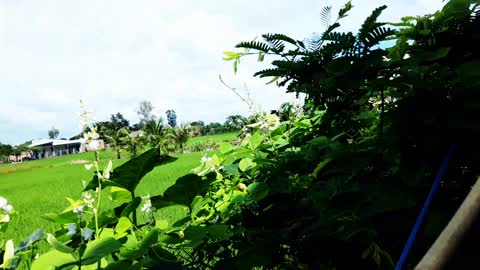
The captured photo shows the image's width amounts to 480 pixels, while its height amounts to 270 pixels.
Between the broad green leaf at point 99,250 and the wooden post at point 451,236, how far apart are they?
885 mm

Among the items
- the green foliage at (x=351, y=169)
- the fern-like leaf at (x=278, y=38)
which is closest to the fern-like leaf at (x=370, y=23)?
the green foliage at (x=351, y=169)

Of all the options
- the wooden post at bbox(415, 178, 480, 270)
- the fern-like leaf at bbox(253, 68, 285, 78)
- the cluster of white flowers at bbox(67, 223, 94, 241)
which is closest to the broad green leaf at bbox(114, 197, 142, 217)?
the cluster of white flowers at bbox(67, 223, 94, 241)

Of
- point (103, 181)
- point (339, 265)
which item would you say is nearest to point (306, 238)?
point (339, 265)

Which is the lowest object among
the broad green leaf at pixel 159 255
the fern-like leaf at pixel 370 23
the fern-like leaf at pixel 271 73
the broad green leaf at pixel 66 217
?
the broad green leaf at pixel 159 255

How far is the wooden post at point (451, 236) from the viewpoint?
321mm

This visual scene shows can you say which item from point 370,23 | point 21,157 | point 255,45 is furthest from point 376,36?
point 21,157

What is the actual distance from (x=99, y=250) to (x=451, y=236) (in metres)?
0.93

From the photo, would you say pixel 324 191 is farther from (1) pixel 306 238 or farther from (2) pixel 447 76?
(2) pixel 447 76

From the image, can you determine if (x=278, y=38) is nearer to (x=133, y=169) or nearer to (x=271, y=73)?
(x=271, y=73)

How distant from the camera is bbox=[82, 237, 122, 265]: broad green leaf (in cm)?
103

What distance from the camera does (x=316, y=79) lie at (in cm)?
106

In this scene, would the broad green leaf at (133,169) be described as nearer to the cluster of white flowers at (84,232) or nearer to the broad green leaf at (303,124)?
the cluster of white flowers at (84,232)

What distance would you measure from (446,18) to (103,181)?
1127 millimetres

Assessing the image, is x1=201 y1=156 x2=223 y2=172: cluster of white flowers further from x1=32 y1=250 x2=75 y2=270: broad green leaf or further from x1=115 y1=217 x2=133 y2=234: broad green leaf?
x1=32 y1=250 x2=75 y2=270: broad green leaf
